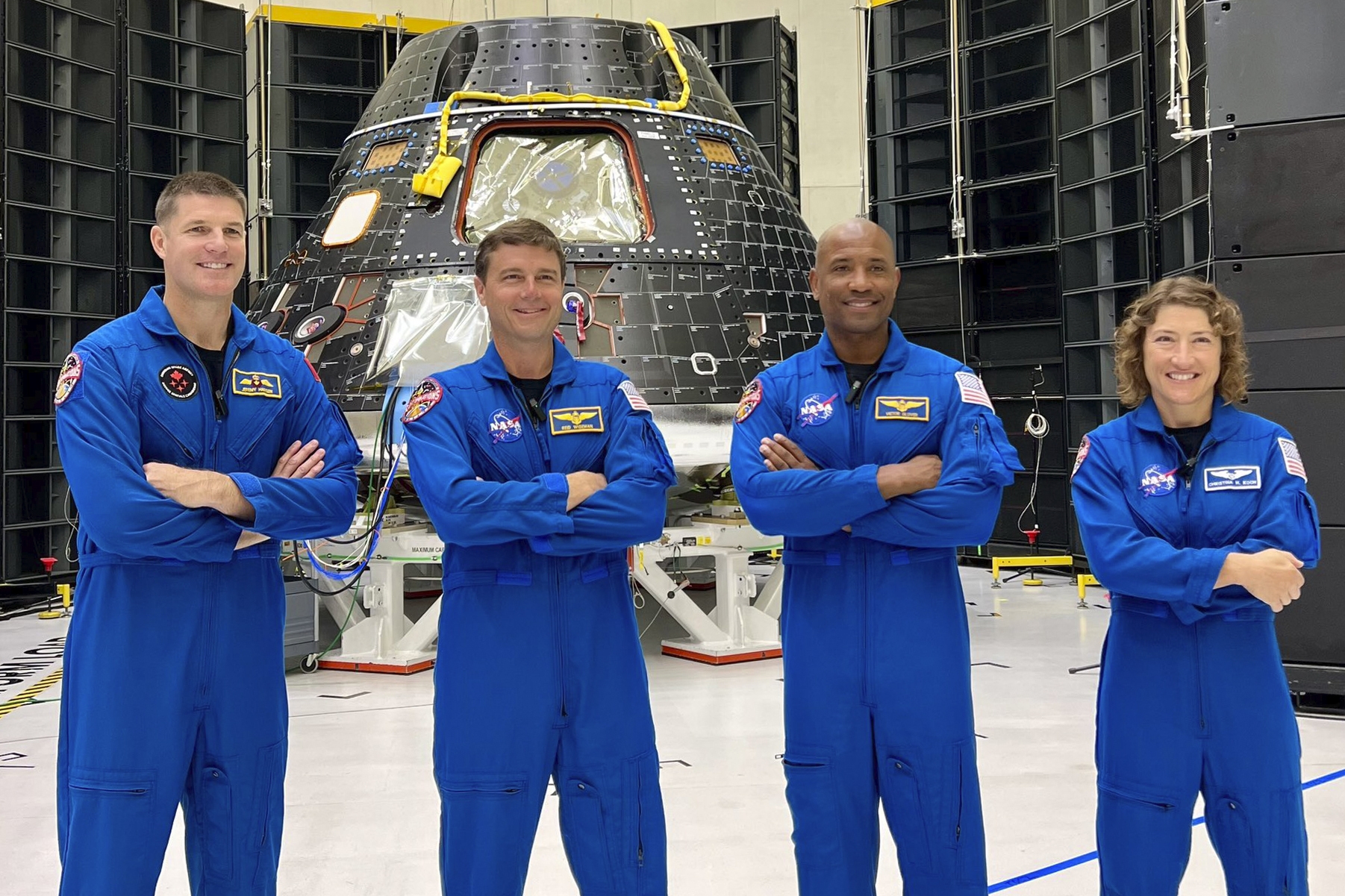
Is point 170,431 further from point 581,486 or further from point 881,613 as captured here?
point 881,613

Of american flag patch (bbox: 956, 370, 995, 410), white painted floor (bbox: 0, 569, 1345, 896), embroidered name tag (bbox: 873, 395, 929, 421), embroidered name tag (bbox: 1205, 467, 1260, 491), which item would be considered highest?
american flag patch (bbox: 956, 370, 995, 410)

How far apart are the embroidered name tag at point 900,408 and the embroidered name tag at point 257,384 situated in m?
1.46

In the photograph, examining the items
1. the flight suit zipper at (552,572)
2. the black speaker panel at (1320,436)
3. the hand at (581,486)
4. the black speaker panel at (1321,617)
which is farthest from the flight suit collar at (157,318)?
the black speaker panel at (1321,617)

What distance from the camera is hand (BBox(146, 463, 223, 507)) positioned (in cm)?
266

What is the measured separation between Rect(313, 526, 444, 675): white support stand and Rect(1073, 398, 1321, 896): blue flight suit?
196 inches

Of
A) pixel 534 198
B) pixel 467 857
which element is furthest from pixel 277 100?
pixel 467 857

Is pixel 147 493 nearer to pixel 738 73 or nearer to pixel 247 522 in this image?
pixel 247 522

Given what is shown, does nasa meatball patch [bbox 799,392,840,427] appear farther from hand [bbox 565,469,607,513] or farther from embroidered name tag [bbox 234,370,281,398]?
embroidered name tag [bbox 234,370,281,398]

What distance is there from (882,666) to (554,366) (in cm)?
108

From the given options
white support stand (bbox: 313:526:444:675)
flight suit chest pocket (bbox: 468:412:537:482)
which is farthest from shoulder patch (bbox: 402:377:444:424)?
white support stand (bbox: 313:526:444:675)

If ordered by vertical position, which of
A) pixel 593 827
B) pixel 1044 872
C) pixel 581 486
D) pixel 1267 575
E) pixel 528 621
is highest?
pixel 581 486

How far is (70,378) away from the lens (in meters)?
2.71

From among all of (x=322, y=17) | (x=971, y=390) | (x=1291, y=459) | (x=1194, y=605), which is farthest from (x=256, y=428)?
(x=322, y=17)

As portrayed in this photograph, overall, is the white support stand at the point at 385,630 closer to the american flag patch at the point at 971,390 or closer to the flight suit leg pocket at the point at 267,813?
the flight suit leg pocket at the point at 267,813
